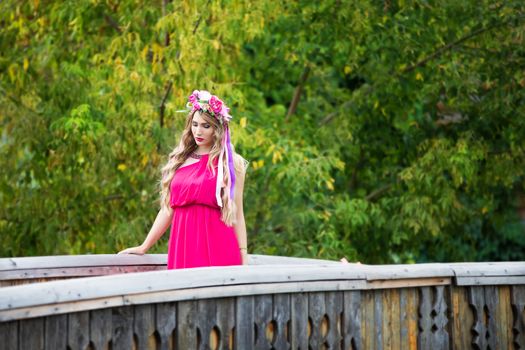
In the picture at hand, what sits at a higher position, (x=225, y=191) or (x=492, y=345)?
(x=225, y=191)

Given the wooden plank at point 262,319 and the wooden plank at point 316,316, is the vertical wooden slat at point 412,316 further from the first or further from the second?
the wooden plank at point 262,319

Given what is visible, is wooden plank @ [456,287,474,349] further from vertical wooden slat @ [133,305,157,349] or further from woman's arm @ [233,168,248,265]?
vertical wooden slat @ [133,305,157,349]

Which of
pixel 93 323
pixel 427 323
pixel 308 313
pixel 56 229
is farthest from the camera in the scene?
pixel 56 229

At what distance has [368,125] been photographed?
11789mm

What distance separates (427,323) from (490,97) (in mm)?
5116

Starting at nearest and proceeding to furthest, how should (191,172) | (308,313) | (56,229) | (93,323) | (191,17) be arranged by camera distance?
(93,323) < (308,313) < (191,172) < (191,17) < (56,229)

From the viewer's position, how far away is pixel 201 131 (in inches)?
260

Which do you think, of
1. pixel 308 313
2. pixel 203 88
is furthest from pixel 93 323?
pixel 203 88

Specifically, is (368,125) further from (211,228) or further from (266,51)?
(211,228)

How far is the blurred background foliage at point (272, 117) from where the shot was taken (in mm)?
10016

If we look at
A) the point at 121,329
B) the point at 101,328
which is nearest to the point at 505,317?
the point at 121,329

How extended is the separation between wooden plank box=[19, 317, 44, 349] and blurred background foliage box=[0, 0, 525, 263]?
202 inches

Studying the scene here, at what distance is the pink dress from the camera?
6.51 metres

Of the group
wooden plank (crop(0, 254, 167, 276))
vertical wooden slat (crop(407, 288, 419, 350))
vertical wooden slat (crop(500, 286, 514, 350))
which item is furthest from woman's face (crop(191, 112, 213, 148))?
vertical wooden slat (crop(500, 286, 514, 350))
